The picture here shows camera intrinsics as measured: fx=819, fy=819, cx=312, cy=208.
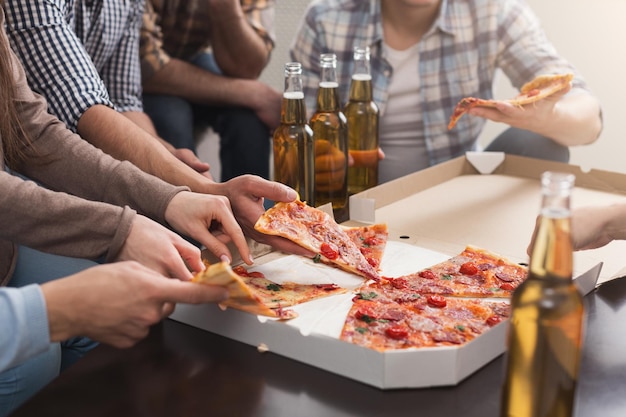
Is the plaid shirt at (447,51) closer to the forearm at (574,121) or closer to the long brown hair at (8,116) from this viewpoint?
the forearm at (574,121)

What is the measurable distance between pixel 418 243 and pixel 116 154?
A: 772 millimetres

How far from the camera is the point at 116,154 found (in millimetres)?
1966

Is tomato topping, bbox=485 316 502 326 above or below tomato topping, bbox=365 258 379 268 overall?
above

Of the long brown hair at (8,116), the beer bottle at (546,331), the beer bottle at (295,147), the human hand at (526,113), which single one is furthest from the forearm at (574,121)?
the beer bottle at (546,331)

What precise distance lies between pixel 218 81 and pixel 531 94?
1.15 metres

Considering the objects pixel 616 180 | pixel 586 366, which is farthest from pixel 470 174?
pixel 586 366

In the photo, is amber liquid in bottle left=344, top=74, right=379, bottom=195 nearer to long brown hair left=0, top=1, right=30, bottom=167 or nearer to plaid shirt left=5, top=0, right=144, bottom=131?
plaid shirt left=5, top=0, right=144, bottom=131

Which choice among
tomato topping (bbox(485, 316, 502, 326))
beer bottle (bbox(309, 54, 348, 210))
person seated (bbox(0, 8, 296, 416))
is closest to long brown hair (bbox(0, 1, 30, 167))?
person seated (bbox(0, 8, 296, 416))

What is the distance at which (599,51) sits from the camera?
3.81 meters

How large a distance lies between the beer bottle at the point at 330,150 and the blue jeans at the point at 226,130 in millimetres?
945

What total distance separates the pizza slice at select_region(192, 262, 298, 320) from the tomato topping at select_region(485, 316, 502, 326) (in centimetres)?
28

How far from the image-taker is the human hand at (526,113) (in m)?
2.00

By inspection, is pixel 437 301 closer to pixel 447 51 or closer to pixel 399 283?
pixel 399 283

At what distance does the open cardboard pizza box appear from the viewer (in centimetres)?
105
